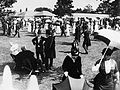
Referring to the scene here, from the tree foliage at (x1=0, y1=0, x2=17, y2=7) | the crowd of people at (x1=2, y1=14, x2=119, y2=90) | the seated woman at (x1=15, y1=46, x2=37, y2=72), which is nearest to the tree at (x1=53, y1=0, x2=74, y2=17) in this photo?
the tree foliage at (x1=0, y1=0, x2=17, y2=7)

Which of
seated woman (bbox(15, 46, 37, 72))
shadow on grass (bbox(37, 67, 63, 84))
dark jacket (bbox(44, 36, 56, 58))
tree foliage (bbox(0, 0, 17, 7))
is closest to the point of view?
shadow on grass (bbox(37, 67, 63, 84))

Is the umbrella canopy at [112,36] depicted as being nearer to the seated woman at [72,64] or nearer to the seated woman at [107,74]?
the seated woman at [107,74]

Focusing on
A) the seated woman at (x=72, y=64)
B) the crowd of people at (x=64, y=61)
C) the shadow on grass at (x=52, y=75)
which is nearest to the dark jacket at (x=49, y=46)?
the crowd of people at (x=64, y=61)

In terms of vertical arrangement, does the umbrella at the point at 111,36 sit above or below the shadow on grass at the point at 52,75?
above

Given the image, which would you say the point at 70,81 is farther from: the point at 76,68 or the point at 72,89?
the point at 76,68

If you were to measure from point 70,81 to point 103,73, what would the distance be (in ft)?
2.28

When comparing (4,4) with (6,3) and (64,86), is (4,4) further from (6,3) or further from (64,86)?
(64,86)

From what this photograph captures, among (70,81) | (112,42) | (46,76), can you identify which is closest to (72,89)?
(70,81)

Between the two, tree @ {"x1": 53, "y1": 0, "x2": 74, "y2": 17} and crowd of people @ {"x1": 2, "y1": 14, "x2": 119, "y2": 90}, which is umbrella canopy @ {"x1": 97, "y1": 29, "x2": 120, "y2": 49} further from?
tree @ {"x1": 53, "y1": 0, "x2": 74, "y2": 17}

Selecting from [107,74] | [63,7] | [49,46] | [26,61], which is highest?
[107,74]

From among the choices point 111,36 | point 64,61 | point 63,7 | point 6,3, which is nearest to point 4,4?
point 6,3

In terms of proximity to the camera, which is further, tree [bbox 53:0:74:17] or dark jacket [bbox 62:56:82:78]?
tree [bbox 53:0:74:17]

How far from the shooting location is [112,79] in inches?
235

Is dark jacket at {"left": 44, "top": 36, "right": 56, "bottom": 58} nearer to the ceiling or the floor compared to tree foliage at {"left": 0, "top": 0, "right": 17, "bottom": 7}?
nearer to the floor
